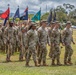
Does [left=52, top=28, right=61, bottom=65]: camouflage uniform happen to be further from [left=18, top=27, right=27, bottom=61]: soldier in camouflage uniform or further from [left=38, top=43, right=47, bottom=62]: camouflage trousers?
[left=18, top=27, right=27, bottom=61]: soldier in camouflage uniform

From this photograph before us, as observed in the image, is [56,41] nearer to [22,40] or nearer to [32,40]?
[32,40]

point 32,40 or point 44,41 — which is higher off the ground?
point 32,40

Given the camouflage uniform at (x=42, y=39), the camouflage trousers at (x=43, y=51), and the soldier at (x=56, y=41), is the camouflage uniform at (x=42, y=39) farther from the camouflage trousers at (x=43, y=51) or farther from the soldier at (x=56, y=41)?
the soldier at (x=56, y=41)

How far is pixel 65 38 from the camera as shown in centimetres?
1733

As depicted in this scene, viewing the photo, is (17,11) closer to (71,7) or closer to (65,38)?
(65,38)

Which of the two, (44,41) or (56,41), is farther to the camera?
(56,41)

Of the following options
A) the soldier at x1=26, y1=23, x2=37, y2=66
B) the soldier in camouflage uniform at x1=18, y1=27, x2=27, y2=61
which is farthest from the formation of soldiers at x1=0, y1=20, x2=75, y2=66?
the soldier in camouflage uniform at x1=18, y1=27, x2=27, y2=61

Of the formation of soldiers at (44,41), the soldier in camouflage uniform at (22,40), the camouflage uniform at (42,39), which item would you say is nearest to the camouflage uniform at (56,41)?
the formation of soldiers at (44,41)

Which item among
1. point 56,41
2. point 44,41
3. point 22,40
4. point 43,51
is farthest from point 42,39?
point 22,40

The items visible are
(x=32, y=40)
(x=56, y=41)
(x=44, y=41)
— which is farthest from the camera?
(x=56, y=41)

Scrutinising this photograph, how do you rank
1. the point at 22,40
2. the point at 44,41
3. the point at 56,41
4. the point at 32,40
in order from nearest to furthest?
the point at 32,40
the point at 44,41
the point at 56,41
the point at 22,40

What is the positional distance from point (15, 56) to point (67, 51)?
215 inches

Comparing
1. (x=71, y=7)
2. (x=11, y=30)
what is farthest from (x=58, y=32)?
(x=71, y=7)

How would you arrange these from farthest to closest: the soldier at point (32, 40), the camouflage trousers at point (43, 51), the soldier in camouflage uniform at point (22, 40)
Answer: the soldier in camouflage uniform at point (22, 40) < the camouflage trousers at point (43, 51) < the soldier at point (32, 40)
